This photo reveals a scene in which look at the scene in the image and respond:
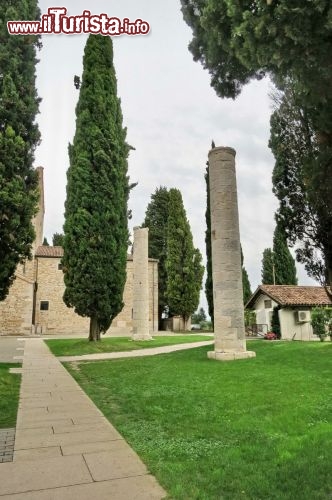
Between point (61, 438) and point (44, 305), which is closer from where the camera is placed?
point (61, 438)

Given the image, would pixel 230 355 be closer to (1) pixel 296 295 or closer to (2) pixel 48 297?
(1) pixel 296 295

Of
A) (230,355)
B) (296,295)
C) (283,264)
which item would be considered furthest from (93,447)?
(283,264)

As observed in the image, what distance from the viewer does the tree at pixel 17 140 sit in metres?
11.1

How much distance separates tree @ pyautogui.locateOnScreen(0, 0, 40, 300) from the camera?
36.3 feet

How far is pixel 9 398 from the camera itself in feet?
24.6

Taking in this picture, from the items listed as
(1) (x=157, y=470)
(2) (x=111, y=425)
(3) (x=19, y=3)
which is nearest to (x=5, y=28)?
(3) (x=19, y=3)

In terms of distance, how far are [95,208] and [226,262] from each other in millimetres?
8652

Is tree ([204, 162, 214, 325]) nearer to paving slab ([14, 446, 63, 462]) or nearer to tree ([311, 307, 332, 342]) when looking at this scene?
tree ([311, 307, 332, 342])

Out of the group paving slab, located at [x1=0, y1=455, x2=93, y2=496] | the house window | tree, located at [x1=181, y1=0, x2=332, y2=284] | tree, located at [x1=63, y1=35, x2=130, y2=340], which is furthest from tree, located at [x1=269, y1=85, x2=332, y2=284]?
the house window

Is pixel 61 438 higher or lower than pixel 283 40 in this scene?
lower

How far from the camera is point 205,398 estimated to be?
23.6ft

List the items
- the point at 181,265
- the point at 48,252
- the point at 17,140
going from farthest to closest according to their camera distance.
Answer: the point at 181,265
the point at 48,252
the point at 17,140

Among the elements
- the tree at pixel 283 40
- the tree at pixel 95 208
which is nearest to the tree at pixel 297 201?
the tree at pixel 283 40

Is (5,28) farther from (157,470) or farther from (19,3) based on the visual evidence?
(157,470)
